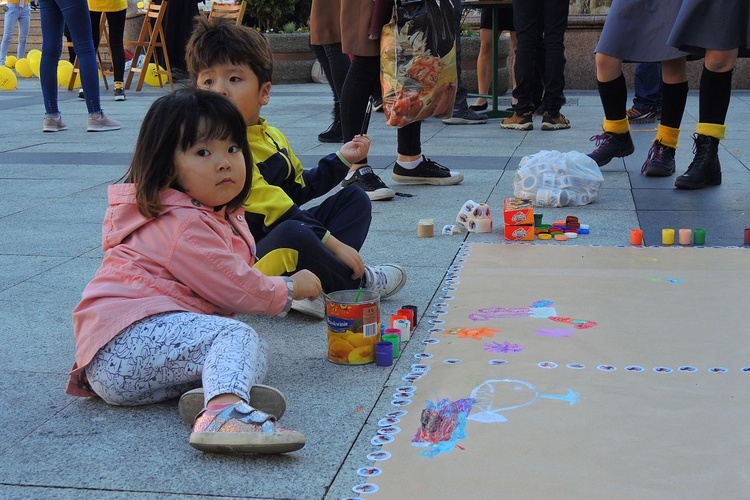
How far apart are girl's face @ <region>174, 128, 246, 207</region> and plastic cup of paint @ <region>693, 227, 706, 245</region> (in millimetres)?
2221

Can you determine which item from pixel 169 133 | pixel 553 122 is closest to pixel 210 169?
pixel 169 133

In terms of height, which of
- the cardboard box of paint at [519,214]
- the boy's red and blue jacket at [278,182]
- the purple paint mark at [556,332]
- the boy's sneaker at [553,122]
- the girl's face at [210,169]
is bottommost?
the boy's sneaker at [553,122]

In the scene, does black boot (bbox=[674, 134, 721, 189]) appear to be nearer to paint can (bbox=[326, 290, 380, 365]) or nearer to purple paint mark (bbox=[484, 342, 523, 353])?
purple paint mark (bbox=[484, 342, 523, 353])

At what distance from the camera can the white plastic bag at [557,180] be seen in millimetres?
4848

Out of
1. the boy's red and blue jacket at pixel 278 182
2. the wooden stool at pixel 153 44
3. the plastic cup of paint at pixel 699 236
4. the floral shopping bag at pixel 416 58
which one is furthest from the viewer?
the wooden stool at pixel 153 44

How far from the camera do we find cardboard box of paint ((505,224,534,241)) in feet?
13.7

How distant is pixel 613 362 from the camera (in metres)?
2.66

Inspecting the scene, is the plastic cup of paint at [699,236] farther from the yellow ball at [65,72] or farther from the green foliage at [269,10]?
the green foliage at [269,10]

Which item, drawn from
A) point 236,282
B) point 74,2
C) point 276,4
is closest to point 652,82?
point 74,2

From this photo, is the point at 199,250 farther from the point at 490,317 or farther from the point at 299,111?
the point at 299,111

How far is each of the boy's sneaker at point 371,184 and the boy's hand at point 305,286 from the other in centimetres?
245

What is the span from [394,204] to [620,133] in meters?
1.46

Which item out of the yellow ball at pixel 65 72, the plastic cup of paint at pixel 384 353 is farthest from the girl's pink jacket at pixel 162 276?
the yellow ball at pixel 65 72

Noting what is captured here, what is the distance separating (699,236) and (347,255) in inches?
65.8
